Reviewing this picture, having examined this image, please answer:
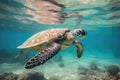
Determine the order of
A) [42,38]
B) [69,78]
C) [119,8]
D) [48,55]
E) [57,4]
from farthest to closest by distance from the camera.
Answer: [119,8] < [57,4] < [69,78] < [42,38] < [48,55]

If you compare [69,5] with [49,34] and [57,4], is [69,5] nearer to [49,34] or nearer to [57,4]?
[57,4]

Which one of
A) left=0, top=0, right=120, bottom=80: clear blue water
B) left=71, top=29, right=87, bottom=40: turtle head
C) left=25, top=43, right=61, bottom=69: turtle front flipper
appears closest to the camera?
left=25, top=43, right=61, bottom=69: turtle front flipper

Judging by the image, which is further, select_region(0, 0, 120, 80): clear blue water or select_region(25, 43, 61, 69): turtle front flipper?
select_region(0, 0, 120, 80): clear blue water

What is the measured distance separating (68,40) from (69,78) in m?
6.94

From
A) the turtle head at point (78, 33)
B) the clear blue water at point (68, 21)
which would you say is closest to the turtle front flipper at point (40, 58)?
the turtle head at point (78, 33)

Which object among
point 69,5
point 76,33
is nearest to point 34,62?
point 76,33

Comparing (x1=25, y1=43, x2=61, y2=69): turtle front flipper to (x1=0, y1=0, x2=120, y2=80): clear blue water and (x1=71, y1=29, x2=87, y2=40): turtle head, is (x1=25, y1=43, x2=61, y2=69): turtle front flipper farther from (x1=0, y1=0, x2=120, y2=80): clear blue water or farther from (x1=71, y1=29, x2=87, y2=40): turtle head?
(x1=0, y1=0, x2=120, y2=80): clear blue water

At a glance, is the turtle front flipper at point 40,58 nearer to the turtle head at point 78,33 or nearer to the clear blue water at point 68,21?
the turtle head at point 78,33

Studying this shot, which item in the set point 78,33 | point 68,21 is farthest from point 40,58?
point 68,21

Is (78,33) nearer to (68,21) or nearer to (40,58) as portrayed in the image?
(40,58)

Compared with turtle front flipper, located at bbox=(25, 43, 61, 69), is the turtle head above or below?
above

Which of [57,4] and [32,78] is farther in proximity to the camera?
[57,4]

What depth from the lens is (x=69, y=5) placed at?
738 inches

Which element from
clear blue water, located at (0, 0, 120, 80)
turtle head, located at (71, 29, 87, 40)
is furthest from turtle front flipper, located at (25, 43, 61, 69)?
clear blue water, located at (0, 0, 120, 80)
